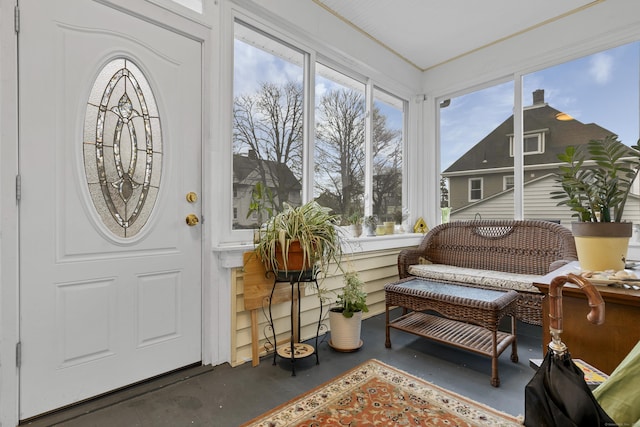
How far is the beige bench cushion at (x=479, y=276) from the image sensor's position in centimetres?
269

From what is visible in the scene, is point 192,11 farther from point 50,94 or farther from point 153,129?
point 50,94

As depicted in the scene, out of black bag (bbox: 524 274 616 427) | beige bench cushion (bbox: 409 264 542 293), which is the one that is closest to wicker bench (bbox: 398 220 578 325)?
beige bench cushion (bbox: 409 264 542 293)

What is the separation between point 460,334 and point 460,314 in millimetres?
363

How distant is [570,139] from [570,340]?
2842 mm

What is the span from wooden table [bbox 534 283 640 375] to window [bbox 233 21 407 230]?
1.99 m

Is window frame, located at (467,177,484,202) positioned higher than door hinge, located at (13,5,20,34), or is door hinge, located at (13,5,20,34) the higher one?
door hinge, located at (13,5,20,34)

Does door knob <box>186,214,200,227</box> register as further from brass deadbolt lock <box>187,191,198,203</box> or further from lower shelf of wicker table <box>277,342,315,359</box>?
lower shelf of wicker table <box>277,342,315,359</box>

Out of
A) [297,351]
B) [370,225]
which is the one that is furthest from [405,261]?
[297,351]

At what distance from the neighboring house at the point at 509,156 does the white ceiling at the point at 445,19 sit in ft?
2.43

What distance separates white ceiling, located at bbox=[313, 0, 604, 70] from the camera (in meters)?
3.01

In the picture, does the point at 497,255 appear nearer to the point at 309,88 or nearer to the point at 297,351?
the point at 297,351

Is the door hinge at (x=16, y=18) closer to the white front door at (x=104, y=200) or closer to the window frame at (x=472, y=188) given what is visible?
the white front door at (x=104, y=200)

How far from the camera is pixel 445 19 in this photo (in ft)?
10.6

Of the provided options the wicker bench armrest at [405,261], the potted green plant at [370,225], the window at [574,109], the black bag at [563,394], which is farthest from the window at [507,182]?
the black bag at [563,394]
